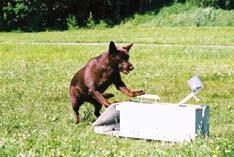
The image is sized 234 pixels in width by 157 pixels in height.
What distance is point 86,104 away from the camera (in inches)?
413

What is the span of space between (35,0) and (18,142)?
37.8 metres

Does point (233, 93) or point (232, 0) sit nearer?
point (233, 93)

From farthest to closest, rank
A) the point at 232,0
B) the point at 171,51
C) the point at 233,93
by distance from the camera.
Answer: the point at 232,0
the point at 171,51
the point at 233,93

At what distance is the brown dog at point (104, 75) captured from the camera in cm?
820

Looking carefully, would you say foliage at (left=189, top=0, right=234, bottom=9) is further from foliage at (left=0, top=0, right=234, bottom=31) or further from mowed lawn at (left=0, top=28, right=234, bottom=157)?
mowed lawn at (left=0, top=28, right=234, bottom=157)

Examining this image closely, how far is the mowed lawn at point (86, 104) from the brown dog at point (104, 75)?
0.41 meters

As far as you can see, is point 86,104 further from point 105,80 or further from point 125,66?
point 125,66

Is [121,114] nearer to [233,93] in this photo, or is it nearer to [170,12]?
[233,93]

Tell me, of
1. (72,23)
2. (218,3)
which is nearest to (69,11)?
(72,23)

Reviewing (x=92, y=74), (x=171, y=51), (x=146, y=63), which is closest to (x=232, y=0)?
(x=171, y=51)

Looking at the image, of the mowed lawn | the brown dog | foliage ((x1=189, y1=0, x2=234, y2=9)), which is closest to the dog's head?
the brown dog

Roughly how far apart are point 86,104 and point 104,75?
2175mm

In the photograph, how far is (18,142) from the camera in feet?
20.7

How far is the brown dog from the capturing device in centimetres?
820
